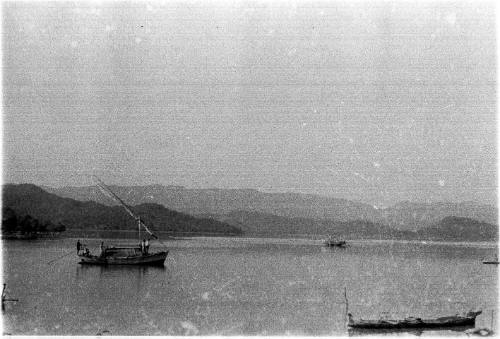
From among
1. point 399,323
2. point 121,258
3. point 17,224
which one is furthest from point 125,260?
point 17,224

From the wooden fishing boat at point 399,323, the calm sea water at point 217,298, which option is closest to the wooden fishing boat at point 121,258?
the calm sea water at point 217,298

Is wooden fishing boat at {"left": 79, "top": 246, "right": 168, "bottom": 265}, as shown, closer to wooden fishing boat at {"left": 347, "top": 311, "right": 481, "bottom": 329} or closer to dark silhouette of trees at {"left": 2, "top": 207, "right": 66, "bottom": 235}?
wooden fishing boat at {"left": 347, "top": 311, "right": 481, "bottom": 329}

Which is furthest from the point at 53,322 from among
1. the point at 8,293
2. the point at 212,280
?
the point at 212,280

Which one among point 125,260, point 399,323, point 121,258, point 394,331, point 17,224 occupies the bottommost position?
point 394,331

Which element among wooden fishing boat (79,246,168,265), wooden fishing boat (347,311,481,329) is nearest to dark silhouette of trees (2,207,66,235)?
wooden fishing boat (79,246,168,265)

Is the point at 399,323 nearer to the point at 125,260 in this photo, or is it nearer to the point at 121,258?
the point at 125,260

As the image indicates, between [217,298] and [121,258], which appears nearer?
[217,298]

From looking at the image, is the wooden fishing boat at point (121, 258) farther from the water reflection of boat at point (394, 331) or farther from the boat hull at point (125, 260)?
the water reflection of boat at point (394, 331)
